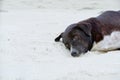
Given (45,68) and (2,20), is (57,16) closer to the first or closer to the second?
(2,20)

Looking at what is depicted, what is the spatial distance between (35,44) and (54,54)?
2.30ft

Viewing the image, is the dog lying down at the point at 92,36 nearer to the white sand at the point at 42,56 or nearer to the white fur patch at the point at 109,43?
the white fur patch at the point at 109,43

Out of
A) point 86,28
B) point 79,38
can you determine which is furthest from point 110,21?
point 79,38

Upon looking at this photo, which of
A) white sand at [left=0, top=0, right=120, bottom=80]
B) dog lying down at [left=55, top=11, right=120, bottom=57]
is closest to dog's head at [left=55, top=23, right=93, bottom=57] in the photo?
dog lying down at [left=55, top=11, right=120, bottom=57]

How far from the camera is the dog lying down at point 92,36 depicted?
735 cm

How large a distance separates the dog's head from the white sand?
127mm

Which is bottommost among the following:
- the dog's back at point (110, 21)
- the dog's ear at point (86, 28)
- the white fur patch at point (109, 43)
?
the white fur patch at point (109, 43)

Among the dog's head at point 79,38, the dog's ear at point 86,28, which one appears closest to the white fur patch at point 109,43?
the dog's head at point 79,38

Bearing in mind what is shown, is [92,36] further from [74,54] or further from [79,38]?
[74,54]

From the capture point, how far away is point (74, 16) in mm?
11391

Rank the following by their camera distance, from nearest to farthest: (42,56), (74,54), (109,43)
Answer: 1. (42,56)
2. (74,54)
3. (109,43)

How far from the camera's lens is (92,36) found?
7582 mm

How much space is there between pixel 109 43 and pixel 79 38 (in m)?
0.59

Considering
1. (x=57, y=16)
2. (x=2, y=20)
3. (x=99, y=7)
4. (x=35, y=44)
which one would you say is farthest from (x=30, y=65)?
(x=99, y=7)
